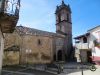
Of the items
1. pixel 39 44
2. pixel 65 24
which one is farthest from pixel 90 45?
pixel 65 24

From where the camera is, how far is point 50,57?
31016mm

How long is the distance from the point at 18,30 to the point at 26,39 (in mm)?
2295

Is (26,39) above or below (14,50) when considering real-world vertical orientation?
above

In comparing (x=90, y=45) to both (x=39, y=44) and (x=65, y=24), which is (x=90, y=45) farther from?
(x=65, y=24)

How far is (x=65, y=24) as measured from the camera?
3838 centimetres

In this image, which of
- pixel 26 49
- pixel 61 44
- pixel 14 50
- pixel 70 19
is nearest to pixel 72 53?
pixel 61 44

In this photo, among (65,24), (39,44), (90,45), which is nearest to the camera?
(90,45)

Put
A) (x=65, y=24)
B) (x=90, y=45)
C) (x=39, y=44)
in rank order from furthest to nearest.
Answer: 1. (x=65, y=24)
2. (x=39, y=44)
3. (x=90, y=45)

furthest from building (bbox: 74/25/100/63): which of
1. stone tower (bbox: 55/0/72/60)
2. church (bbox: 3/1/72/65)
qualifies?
stone tower (bbox: 55/0/72/60)

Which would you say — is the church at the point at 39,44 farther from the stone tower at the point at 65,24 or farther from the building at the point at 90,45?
the building at the point at 90,45

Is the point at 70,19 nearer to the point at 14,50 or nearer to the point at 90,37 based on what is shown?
the point at 90,37

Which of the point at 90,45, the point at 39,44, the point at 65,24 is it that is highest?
the point at 65,24

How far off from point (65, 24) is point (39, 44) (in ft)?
37.8

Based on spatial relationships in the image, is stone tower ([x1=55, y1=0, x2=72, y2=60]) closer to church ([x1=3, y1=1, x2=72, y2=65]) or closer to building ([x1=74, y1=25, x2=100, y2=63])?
church ([x1=3, y1=1, x2=72, y2=65])
